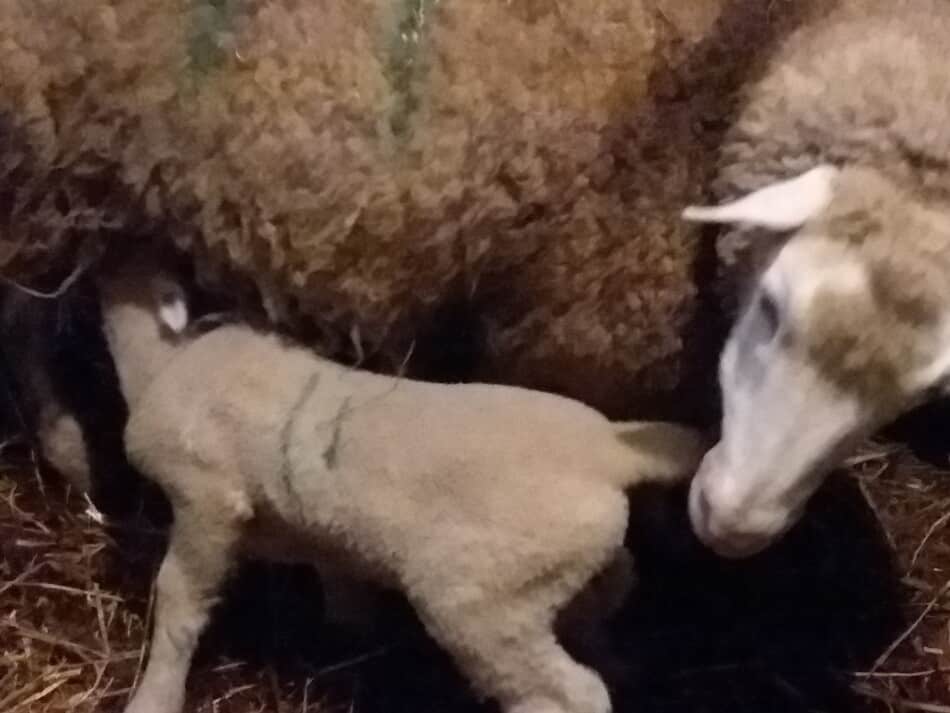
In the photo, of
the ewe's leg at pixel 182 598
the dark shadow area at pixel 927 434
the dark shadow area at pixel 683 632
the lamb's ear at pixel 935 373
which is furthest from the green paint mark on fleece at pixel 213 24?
the dark shadow area at pixel 927 434

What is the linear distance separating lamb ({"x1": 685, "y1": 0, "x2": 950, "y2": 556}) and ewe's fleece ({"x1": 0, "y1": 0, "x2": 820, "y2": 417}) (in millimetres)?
84

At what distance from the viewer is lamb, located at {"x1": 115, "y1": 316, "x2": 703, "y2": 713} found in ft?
3.31

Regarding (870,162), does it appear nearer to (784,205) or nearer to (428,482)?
(784,205)

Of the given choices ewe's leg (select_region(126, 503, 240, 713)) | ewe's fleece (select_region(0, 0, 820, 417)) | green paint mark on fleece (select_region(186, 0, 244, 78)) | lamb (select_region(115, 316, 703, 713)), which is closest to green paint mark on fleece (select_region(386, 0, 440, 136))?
ewe's fleece (select_region(0, 0, 820, 417))

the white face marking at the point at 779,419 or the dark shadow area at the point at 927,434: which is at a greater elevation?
the white face marking at the point at 779,419

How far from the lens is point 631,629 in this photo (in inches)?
51.9

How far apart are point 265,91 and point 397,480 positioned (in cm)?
33

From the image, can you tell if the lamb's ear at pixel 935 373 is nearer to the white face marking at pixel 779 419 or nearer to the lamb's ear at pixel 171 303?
the white face marking at pixel 779 419

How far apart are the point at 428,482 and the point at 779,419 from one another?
26 centimetres

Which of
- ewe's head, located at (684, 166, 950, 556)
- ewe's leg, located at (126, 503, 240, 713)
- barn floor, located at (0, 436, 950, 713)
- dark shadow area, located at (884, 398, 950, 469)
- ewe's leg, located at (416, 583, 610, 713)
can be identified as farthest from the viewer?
dark shadow area, located at (884, 398, 950, 469)

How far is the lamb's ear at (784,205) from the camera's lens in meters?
0.94

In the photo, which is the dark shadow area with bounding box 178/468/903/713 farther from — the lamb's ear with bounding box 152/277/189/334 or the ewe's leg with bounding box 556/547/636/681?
the lamb's ear with bounding box 152/277/189/334

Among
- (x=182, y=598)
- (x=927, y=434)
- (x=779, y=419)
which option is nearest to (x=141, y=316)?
(x=182, y=598)

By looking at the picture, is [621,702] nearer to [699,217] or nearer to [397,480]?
[397,480]
